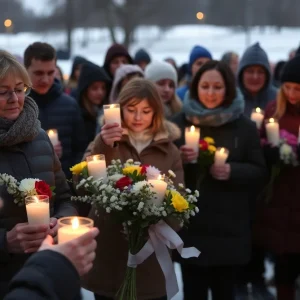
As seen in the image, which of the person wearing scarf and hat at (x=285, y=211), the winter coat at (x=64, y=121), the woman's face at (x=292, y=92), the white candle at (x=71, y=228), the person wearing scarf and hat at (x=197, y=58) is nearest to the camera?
the white candle at (x=71, y=228)

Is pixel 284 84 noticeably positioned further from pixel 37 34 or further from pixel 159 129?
pixel 37 34

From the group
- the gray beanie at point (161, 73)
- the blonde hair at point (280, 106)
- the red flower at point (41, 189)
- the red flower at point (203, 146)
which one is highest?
the gray beanie at point (161, 73)

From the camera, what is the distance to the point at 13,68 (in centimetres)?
272

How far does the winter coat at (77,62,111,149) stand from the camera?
17.3ft

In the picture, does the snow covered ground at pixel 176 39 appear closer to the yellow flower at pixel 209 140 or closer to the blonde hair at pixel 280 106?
the blonde hair at pixel 280 106

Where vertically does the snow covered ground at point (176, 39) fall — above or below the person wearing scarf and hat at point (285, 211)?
above

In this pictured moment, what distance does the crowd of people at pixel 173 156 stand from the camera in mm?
2764

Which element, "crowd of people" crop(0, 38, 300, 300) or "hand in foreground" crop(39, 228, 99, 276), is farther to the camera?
"crowd of people" crop(0, 38, 300, 300)

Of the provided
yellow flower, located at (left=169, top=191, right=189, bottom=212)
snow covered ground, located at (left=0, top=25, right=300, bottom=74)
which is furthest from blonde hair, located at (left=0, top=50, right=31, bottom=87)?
snow covered ground, located at (left=0, top=25, right=300, bottom=74)

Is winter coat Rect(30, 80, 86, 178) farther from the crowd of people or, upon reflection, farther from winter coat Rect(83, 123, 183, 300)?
winter coat Rect(83, 123, 183, 300)

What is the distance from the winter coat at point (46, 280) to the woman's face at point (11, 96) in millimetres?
1187

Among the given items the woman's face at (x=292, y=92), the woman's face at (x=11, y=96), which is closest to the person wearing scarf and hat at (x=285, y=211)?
the woman's face at (x=292, y=92)

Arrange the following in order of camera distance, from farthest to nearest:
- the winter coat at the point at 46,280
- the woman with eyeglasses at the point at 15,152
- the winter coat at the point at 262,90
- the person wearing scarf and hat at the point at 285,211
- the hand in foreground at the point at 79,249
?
the winter coat at the point at 262,90 → the person wearing scarf and hat at the point at 285,211 → the woman with eyeglasses at the point at 15,152 → the hand in foreground at the point at 79,249 → the winter coat at the point at 46,280

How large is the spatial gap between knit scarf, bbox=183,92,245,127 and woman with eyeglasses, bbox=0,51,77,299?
4.93ft
